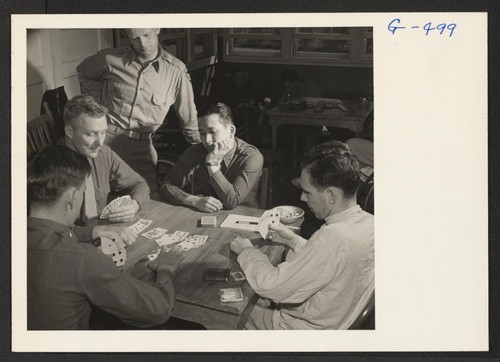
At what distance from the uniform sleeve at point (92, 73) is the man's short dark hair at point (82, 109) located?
0.6 inches

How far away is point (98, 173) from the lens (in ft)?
5.27

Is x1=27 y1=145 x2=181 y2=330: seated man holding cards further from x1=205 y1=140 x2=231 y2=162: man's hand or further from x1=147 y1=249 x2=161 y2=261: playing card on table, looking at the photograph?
x1=205 y1=140 x2=231 y2=162: man's hand

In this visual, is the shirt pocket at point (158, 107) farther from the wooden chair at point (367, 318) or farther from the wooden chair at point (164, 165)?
the wooden chair at point (367, 318)

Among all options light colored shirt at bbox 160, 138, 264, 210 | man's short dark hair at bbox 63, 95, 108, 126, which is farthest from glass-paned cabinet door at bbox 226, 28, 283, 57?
man's short dark hair at bbox 63, 95, 108, 126

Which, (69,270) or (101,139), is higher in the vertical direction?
(101,139)

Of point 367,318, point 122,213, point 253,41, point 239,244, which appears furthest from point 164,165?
point 367,318

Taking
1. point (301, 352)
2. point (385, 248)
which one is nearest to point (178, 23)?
point (385, 248)

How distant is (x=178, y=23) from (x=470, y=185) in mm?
811

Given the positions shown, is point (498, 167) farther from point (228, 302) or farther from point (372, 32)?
point (228, 302)

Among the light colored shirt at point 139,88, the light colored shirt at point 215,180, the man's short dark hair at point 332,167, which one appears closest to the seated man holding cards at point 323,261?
the man's short dark hair at point 332,167

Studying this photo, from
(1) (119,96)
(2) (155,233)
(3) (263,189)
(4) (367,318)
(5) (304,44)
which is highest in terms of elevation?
(5) (304,44)

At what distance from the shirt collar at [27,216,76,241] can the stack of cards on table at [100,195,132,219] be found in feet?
0.31

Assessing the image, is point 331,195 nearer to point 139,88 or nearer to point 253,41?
point 253,41

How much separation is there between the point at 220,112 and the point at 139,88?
21 cm
